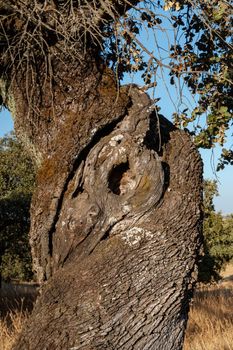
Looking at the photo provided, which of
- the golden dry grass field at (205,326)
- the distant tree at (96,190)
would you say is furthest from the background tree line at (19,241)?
the distant tree at (96,190)

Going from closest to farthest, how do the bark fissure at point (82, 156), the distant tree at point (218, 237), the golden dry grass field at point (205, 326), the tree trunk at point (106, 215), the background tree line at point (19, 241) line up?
the tree trunk at point (106, 215) → the bark fissure at point (82, 156) → the golden dry grass field at point (205, 326) → the background tree line at point (19, 241) → the distant tree at point (218, 237)

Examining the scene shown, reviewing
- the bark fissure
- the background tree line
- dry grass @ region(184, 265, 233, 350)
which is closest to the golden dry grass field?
dry grass @ region(184, 265, 233, 350)

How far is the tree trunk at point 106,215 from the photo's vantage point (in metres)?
2.87

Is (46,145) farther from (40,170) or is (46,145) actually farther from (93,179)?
(93,179)

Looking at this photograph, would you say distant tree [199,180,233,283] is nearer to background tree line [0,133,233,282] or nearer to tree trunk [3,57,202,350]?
background tree line [0,133,233,282]

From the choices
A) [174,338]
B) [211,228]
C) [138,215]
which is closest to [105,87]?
[138,215]

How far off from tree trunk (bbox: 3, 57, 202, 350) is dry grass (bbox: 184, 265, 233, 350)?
262cm

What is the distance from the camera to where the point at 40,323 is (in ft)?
9.60

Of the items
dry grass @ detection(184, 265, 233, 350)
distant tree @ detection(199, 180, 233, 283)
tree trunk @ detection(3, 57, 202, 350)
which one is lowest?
dry grass @ detection(184, 265, 233, 350)

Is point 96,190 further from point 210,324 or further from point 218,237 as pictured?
point 218,237

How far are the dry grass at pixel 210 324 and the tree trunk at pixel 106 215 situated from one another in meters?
2.62

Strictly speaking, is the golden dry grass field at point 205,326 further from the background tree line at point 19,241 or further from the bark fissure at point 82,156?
the background tree line at point 19,241

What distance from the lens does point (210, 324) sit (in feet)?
21.7

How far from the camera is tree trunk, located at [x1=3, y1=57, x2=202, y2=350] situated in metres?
2.87
